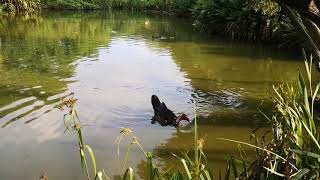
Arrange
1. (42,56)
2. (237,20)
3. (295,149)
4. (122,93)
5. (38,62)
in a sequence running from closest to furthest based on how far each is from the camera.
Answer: (295,149)
(122,93)
(38,62)
(42,56)
(237,20)

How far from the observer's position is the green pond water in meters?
7.06

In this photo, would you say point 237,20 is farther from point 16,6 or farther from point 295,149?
point 16,6

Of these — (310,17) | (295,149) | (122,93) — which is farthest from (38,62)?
(295,149)

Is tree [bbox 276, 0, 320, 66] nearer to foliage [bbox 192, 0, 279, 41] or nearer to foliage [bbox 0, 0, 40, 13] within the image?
foliage [bbox 192, 0, 279, 41]

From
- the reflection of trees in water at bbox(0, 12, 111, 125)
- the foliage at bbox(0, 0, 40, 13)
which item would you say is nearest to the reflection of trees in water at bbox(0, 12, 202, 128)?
the reflection of trees in water at bbox(0, 12, 111, 125)

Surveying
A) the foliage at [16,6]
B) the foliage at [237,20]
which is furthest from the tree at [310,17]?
the foliage at [16,6]

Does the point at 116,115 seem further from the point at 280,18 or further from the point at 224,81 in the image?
the point at 280,18

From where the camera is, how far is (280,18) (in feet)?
62.1

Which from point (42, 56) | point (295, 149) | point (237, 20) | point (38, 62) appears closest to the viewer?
point (295, 149)

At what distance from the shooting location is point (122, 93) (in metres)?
11.0

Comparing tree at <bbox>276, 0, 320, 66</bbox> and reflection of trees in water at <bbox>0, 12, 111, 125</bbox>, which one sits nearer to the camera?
tree at <bbox>276, 0, 320, 66</bbox>

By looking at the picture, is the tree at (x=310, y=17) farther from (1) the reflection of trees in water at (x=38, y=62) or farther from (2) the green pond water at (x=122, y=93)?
(1) the reflection of trees in water at (x=38, y=62)

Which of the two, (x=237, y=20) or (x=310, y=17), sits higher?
(x=310, y=17)

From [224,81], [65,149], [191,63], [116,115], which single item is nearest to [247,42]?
[191,63]
